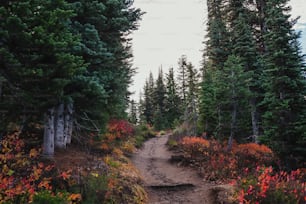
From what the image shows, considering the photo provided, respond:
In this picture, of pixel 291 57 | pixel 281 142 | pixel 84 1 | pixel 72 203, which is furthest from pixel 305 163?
pixel 84 1

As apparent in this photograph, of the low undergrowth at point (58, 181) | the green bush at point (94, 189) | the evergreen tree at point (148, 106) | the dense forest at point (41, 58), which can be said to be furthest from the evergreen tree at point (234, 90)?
the evergreen tree at point (148, 106)

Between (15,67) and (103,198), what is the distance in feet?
12.8

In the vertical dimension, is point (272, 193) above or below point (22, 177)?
below

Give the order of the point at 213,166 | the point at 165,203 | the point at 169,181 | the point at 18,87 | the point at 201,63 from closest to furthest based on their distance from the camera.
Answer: the point at 18,87, the point at 165,203, the point at 169,181, the point at 213,166, the point at 201,63

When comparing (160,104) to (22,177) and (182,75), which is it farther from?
(22,177)

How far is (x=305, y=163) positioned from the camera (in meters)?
12.0

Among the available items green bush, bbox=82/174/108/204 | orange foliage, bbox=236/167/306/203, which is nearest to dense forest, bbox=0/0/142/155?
green bush, bbox=82/174/108/204

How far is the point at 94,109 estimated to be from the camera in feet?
34.4

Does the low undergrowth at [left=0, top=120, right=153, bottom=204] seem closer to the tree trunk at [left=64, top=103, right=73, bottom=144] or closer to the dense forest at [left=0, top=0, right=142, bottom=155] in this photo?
the dense forest at [left=0, top=0, right=142, bottom=155]

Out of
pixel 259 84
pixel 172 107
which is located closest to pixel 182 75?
pixel 172 107

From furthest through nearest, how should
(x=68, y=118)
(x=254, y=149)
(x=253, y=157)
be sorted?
(x=254, y=149), (x=253, y=157), (x=68, y=118)

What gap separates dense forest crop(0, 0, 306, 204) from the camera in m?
5.76

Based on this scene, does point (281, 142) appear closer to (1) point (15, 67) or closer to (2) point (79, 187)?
(2) point (79, 187)

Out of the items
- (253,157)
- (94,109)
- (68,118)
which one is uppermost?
(94,109)
